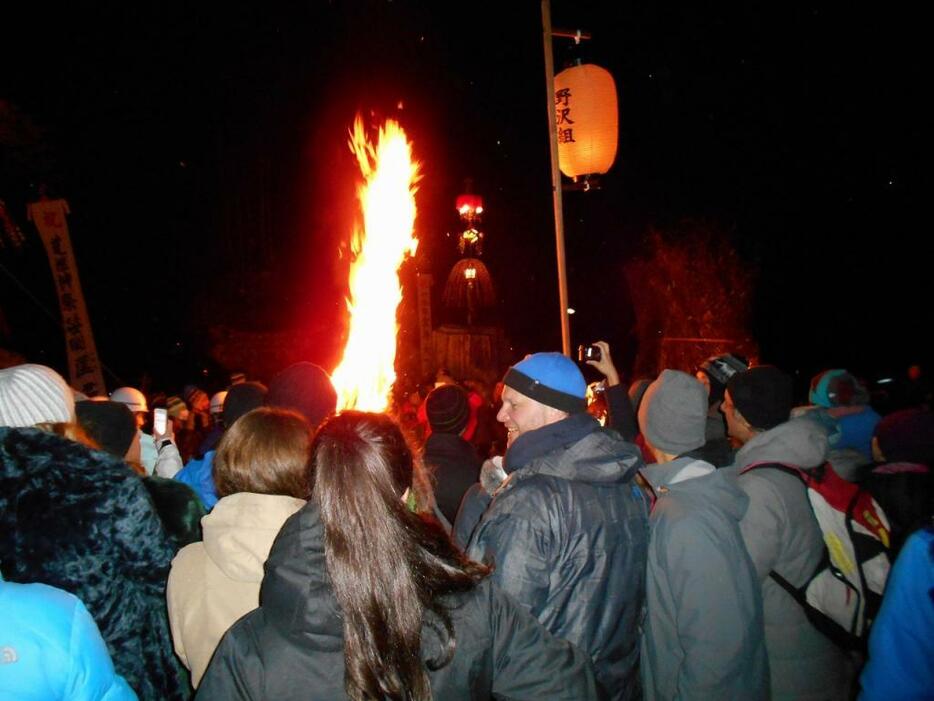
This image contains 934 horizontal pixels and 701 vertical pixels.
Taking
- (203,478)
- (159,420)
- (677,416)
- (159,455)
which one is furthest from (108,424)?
(677,416)

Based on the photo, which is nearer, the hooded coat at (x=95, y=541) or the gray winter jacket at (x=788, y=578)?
the hooded coat at (x=95, y=541)

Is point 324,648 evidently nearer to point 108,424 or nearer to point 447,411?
point 108,424

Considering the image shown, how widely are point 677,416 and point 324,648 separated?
1.90 meters

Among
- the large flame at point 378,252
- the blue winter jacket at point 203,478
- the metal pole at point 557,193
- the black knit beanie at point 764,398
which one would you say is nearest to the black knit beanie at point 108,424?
the blue winter jacket at point 203,478

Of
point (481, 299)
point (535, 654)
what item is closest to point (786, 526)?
point (535, 654)

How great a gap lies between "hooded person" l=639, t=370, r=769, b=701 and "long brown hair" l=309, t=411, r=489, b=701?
0.99m

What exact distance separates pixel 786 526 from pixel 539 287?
65.4ft

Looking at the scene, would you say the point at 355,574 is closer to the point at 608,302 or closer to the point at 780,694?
the point at 780,694

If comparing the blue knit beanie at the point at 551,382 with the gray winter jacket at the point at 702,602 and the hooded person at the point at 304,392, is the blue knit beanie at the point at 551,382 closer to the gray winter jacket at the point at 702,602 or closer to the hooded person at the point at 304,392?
the gray winter jacket at the point at 702,602

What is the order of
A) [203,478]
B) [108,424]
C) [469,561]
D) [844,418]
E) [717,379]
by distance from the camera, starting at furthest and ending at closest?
[844,418] → [717,379] → [203,478] → [108,424] → [469,561]

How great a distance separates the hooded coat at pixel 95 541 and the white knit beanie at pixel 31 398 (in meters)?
0.43

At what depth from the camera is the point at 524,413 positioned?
99.6 inches

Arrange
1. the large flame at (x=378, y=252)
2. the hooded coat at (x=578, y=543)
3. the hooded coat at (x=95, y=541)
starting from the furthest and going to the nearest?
the large flame at (x=378, y=252) < the hooded coat at (x=578, y=543) < the hooded coat at (x=95, y=541)

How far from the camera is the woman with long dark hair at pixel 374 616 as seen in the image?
137 cm
